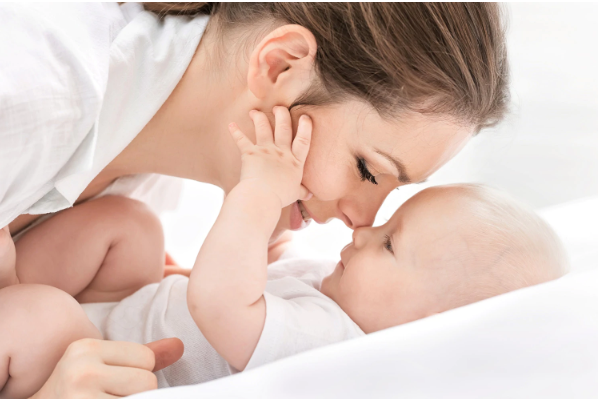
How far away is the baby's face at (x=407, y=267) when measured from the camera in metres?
1.07

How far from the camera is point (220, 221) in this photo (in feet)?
3.18

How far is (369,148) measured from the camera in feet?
3.56

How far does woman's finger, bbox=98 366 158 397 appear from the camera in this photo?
83cm

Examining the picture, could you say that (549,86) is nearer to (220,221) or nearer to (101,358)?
(220,221)

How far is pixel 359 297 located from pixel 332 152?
0.27m

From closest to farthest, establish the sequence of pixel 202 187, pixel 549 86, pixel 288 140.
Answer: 1. pixel 288 140
2. pixel 549 86
3. pixel 202 187

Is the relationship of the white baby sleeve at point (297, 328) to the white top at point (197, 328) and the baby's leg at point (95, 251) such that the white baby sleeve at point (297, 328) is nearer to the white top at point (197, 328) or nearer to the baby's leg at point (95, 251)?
the white top at point (197, 328)

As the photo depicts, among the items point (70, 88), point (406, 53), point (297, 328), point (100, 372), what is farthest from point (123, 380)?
point (406, 53)

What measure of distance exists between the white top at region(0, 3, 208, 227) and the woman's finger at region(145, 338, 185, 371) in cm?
28

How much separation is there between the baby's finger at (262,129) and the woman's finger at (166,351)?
0.38 m

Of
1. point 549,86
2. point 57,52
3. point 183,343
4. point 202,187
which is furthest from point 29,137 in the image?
point 549,86

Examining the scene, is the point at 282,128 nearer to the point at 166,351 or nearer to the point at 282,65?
the point at 282,65

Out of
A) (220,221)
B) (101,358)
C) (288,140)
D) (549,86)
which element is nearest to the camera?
(101,358)

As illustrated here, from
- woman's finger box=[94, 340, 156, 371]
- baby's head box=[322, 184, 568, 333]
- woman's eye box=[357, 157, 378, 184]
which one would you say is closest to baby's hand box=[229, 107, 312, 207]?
woman's eye box=[357, 157, 378, 184]
